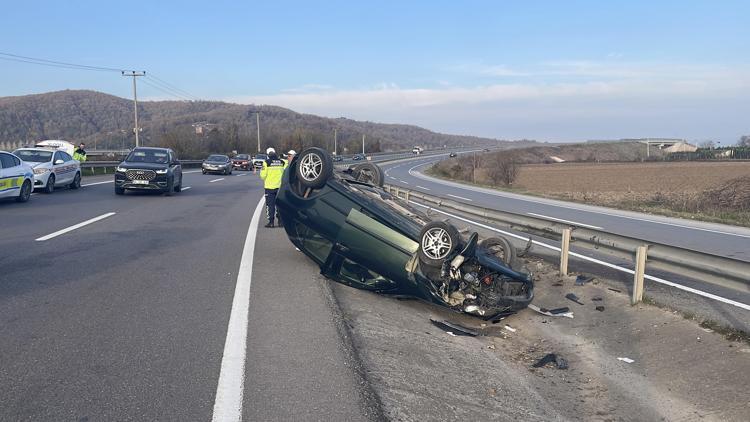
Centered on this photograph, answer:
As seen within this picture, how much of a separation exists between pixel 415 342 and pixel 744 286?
3399 mm

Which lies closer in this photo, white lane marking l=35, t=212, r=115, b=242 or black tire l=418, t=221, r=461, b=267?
black tire l=418, t=221, r=461, b=267

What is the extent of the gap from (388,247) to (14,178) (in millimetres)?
14303

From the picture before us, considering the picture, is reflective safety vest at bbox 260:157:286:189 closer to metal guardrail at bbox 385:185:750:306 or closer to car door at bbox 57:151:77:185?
metal guardrail at bbox 385:185:750:306

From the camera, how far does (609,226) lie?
18531mm

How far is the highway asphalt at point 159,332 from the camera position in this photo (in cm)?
451

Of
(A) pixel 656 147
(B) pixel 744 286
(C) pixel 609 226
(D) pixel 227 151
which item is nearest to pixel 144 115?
(D) pixel 227 151

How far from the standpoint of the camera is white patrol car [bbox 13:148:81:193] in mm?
21500

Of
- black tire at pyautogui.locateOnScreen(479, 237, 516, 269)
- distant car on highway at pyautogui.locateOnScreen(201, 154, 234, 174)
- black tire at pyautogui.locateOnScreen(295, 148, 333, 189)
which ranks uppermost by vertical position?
black tire at pyautogui.locateOnScreen(295, 148, 333, 189)

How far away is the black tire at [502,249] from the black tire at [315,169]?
2.31 meters

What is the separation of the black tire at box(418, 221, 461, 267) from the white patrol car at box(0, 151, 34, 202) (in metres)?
14.4

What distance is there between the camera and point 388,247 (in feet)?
25.5

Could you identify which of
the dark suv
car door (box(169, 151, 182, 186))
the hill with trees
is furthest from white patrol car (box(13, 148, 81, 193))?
the hill with trees

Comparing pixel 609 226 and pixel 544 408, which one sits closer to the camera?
pixel 544 408

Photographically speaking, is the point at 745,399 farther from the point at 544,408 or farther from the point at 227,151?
the point at 227,151
